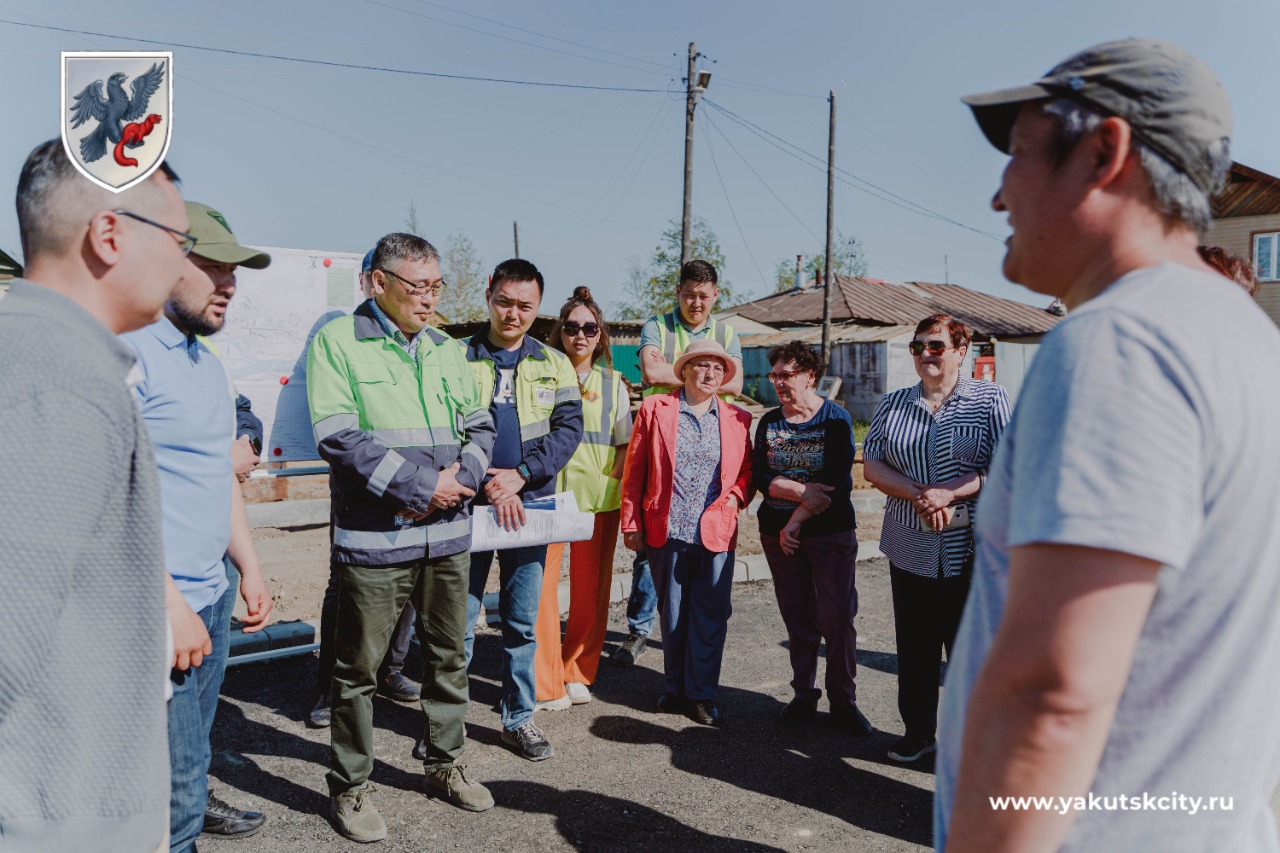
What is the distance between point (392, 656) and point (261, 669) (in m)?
0.88

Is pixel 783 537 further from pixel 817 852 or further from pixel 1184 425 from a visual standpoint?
pixel 1184 425

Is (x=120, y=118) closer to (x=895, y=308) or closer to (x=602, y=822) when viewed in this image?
(x=602, y=822)

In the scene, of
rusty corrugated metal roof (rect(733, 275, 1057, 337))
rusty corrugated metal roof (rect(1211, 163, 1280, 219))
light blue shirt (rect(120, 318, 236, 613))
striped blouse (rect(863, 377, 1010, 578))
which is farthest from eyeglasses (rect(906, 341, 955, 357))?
rusty corrugated metal roof (rect(733, 275, 1057, 337))

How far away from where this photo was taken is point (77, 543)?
1.40 meters

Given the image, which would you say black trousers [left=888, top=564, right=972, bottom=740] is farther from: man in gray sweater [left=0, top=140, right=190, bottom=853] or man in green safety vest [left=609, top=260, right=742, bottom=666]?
man in gray sweater [left=0, top=140, right=190, bottom=853]

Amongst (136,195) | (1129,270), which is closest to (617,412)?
(136,195)

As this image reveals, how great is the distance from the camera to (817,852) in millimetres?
3504

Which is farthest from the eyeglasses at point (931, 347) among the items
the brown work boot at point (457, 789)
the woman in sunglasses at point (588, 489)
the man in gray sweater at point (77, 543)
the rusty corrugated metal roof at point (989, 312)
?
the rusty corrugated metal roof at point (989, 312)

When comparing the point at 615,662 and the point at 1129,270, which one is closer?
the point at 1129,270

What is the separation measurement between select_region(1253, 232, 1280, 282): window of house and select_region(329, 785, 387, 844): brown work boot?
29.4 meters

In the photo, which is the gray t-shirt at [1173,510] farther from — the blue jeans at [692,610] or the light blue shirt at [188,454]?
the blue jeans at [692,610]

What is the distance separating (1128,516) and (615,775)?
3.54 meters

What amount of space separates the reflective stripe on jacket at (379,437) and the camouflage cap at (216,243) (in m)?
0.80

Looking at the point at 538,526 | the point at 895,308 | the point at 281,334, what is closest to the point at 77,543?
the point at 538,526
